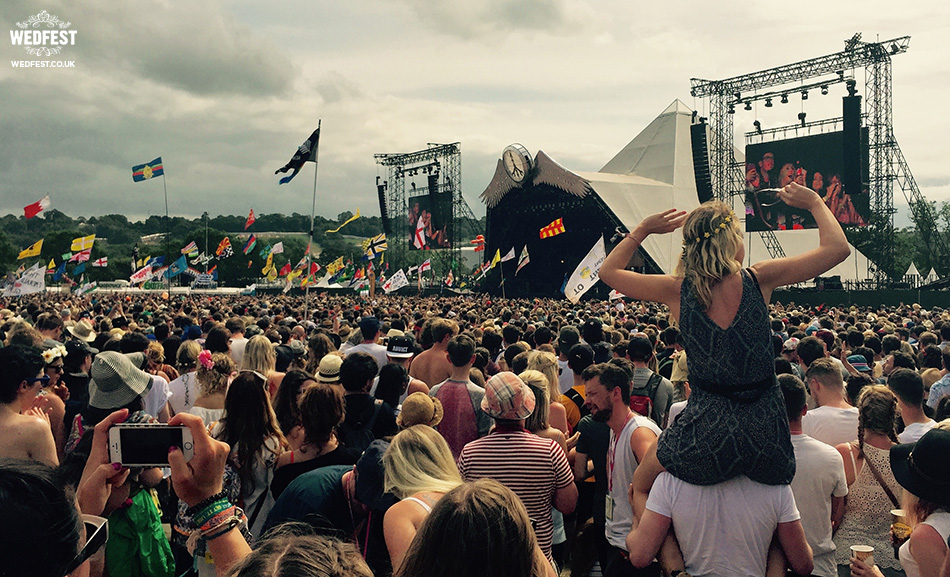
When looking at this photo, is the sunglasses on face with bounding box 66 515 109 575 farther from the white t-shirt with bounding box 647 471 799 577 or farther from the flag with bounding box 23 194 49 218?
the flag with bounding box 23 194 49 218

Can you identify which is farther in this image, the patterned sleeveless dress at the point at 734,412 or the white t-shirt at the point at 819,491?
the white t-shirt at the point at 819,491

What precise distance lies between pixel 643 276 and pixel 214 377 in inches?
156

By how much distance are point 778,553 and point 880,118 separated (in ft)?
132

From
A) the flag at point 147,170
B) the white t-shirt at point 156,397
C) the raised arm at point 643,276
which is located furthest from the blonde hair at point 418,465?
the flag at point 147,170

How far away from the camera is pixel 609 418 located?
13.1ft

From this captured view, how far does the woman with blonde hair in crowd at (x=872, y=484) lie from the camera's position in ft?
12.8

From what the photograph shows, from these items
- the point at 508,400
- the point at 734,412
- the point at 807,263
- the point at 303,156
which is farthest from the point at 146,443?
the point at 303,156

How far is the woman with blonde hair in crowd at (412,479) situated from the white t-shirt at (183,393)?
4.06 m

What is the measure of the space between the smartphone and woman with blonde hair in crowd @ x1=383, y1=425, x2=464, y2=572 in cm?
85

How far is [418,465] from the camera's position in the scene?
9.88ft

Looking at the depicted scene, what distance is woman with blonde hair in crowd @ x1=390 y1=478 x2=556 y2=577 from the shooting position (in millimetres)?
1769

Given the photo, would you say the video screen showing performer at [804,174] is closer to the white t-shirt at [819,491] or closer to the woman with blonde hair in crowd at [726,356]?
the white t-shirt at [819,491]

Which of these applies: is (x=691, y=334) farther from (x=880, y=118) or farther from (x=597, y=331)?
(x=880, y=118)

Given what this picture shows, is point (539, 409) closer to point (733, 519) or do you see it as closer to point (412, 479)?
A: point (412, 479)
